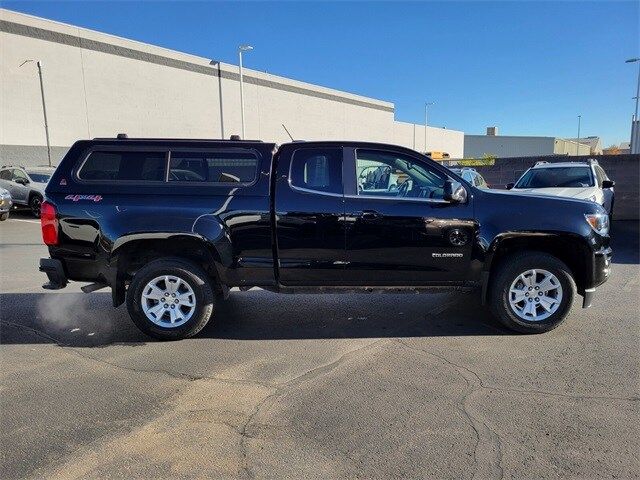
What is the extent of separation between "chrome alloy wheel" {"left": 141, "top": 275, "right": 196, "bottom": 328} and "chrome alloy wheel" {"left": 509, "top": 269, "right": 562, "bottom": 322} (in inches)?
129

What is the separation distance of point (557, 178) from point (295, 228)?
8.23 m

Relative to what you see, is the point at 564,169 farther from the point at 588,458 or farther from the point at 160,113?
the point at 160,113

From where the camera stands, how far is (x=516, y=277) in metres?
4.74

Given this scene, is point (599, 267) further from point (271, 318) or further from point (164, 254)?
point (164, 254)

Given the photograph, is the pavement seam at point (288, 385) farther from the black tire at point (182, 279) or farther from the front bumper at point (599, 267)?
the front bumper at point (599, 267)

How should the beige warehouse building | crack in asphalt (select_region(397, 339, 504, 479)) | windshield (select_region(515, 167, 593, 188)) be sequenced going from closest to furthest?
crack in asphalt (select_region(397, 339, 504, 479)), windshield (select_region(515, 167, 593, 188)), the beige warehouse building

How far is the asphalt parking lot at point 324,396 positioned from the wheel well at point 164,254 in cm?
67

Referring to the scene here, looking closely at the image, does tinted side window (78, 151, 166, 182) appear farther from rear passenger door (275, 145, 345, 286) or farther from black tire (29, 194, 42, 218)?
black tire (29, 194, 42, 218)

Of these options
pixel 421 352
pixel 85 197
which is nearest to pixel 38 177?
pixel 85 197

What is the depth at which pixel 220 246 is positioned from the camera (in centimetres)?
464

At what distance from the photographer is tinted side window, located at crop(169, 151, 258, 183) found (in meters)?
4.74

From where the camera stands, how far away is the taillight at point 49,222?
4621 millimetres

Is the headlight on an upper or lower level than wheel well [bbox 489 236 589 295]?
upper

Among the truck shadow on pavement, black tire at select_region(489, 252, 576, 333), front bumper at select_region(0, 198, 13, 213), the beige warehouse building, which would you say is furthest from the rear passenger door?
the beige warehouse building
